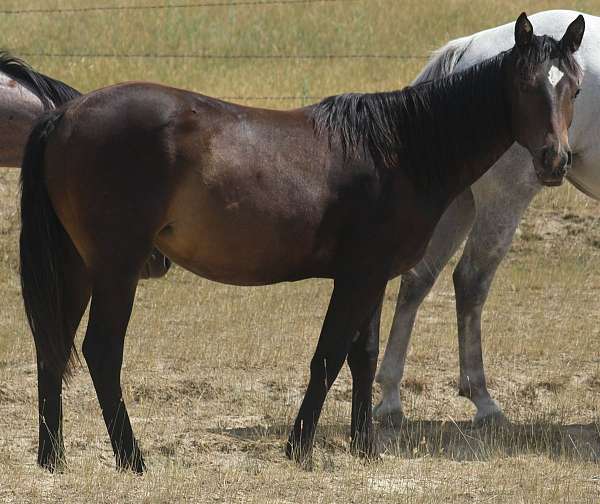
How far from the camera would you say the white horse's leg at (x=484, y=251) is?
7.12m

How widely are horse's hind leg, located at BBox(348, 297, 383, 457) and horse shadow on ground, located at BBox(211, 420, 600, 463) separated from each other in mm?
246

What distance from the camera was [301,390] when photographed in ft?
25.1

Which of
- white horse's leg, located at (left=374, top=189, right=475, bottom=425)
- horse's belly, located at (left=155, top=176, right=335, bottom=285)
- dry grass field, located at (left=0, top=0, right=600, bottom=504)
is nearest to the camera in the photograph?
dry grass field, located at (left=0, top=0, right=600, bottom=504)

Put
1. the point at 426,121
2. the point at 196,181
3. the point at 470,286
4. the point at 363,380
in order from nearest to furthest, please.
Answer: the point at 196,181
the point at 426,121
the point at 363,380
the point at 470,286

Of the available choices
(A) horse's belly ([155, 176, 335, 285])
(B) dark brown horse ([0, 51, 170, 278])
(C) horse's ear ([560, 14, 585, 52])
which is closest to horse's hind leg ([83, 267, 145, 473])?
(A) horse's belly ([155, 176, 335, 285])

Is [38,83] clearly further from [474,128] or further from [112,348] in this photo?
[474,128]

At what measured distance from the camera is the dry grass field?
5.47 m

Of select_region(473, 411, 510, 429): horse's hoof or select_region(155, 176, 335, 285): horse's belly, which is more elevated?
select_region(155, 176, 335, 285): horse's belly

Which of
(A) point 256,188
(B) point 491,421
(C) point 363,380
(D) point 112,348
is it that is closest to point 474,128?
(A) point 256,188

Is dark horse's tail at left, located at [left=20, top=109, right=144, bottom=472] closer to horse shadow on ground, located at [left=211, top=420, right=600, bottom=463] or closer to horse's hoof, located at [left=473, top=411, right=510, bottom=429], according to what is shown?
horse shadow on ground, located at [left=211, top=420, right=600, bottom=463]

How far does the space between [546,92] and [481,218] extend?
160 cm

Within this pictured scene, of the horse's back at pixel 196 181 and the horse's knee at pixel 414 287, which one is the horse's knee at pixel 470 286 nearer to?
the horse's knee at pixel 414 287

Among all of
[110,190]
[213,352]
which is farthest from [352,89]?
[110,190]

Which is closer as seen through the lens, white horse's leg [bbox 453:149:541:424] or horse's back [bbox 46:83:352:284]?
horse's back [bbox 46:83:352:284]
